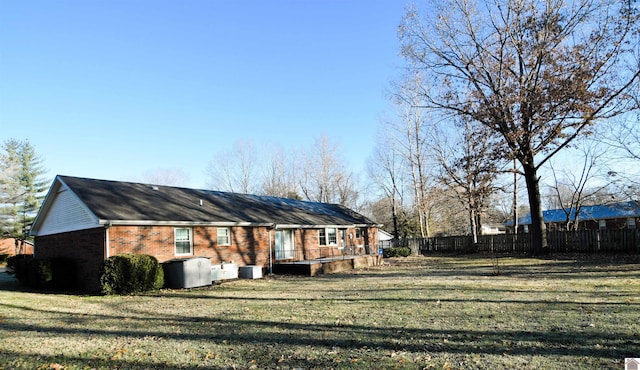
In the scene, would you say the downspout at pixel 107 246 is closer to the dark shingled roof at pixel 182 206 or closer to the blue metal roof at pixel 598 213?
the dark shingled roof at pixel 182 206

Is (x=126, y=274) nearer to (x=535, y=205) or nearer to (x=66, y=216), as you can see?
(x=66, y=216)

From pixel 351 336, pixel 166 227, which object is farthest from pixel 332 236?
pixel 351 336

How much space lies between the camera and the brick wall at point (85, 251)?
14742 millimetres

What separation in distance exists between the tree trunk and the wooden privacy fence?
4.23 feet

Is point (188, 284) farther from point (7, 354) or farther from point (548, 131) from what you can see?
point (548, 131)

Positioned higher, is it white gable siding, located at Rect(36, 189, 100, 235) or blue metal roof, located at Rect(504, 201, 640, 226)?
white gable siding, located at Rect(36, 189, 100, 235)

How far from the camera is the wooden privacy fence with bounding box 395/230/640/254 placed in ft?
74.3

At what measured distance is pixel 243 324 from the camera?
789 centimetres

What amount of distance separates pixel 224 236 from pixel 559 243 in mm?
19882

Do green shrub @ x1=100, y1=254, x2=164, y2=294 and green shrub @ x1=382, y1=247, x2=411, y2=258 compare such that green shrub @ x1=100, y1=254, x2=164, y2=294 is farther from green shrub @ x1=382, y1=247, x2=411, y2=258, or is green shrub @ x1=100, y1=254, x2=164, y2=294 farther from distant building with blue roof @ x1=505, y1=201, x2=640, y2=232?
distant building with blue roof @ x1=505, y1=201, x2=640, y2=232

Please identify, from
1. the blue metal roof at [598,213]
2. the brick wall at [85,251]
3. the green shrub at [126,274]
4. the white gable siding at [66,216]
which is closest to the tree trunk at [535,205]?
the blue metal roof at [598,213]

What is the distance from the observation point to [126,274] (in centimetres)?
1346

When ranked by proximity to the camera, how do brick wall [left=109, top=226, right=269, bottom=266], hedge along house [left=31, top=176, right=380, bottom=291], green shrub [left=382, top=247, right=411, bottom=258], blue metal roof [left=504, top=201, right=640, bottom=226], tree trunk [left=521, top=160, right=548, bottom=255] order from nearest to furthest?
brick wall [left=109, top=226, right=269, bottom=266] < hedge along house [left=31, top=176, right=380, bottom=291] < tree trunk [left=521, top=160, right=548, bottom=255] < green shrub [left=382, top=247, right=411, bottom=258] < blue metal roof [left=504, top=201, right=640, bottom=226]

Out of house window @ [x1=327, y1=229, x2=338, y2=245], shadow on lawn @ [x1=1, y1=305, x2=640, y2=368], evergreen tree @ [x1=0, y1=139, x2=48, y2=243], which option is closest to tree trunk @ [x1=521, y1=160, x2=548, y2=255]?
house window @ [x1=327, y1=229, x2=338, y2=245]
